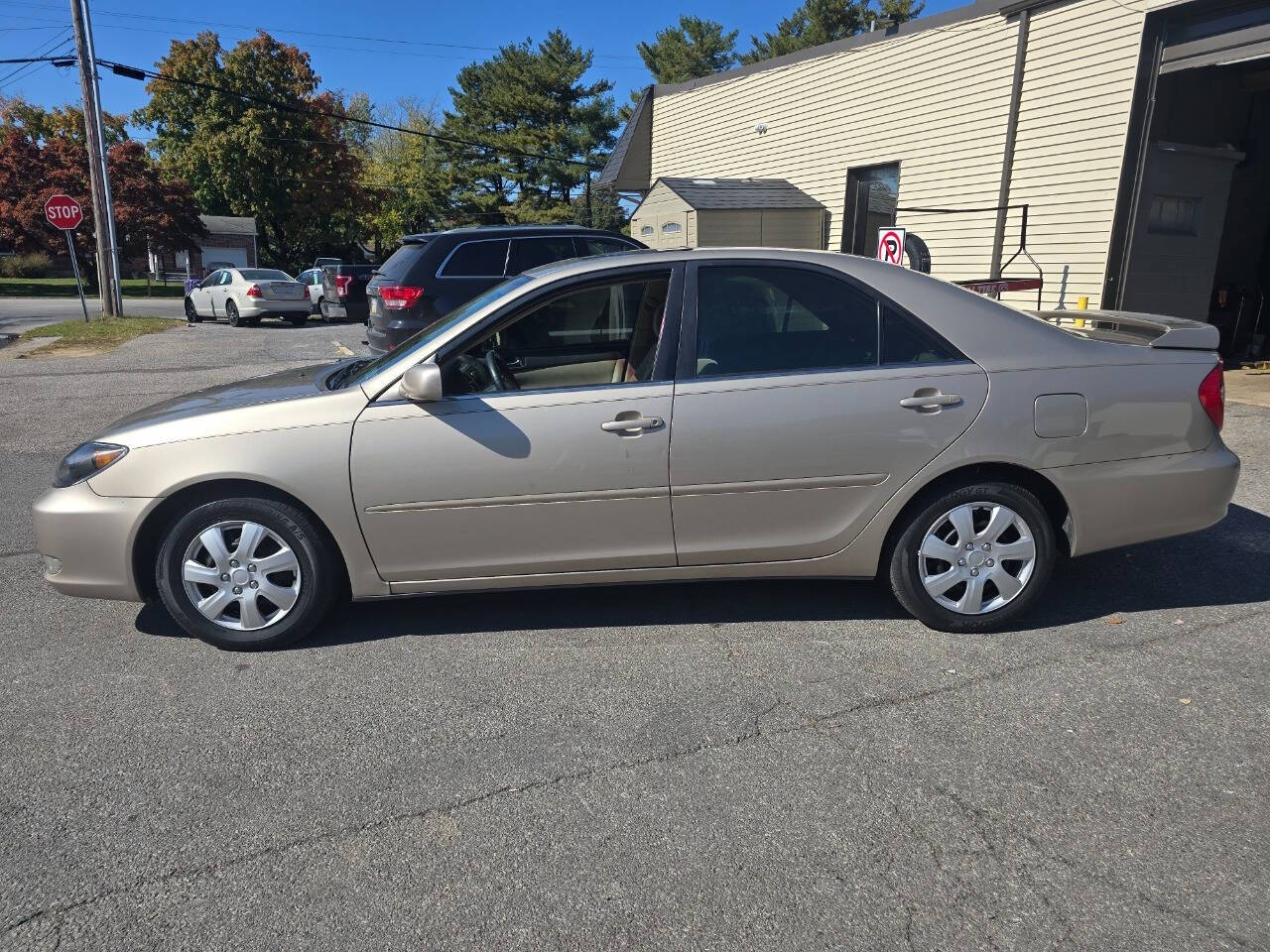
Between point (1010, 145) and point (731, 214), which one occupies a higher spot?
point (1010, 145)

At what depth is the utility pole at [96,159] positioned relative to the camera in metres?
19.6

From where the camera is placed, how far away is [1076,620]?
4.11m

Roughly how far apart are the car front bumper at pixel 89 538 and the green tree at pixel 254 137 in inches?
1739

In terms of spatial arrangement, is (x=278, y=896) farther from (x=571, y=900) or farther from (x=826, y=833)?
(x=826, y=833)

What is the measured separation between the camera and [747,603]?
4363mm

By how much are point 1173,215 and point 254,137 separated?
43844 mm

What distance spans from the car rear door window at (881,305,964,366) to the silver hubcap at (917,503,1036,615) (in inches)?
25.3

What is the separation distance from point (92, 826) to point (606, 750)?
1560 millimetres

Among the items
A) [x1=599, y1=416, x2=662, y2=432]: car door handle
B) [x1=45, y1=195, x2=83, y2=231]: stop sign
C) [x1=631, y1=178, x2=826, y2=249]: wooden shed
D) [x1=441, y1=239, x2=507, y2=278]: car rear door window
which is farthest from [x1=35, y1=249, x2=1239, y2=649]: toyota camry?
[x1=45, y1=195, x2=83, y2=231]: stop sign

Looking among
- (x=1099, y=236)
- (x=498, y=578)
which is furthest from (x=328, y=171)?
(x=498, y=578)

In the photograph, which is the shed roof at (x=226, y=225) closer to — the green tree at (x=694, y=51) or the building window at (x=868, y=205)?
the green tree at (x=694, y=51)

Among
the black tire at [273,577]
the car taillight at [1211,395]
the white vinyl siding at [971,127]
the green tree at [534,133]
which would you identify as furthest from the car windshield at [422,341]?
the green tree at [534,133]

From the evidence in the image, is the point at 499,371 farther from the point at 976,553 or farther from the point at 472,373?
the point at 976,553

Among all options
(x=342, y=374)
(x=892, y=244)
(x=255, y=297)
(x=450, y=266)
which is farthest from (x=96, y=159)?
(x=342, y=374)
